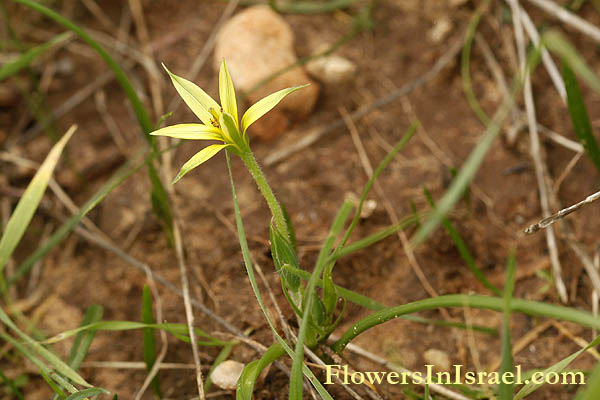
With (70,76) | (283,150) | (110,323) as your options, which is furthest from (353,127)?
(70,76)

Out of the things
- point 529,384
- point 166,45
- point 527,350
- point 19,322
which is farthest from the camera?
point 166,45

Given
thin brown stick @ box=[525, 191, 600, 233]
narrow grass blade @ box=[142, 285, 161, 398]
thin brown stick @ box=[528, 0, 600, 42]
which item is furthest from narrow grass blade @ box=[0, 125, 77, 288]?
thin brown stick @ box=[528, 0, 600, 42]

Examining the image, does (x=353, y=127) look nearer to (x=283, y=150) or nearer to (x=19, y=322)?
(x=283, y=150)

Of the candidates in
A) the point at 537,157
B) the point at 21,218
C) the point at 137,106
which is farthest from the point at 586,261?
the point at 21,218

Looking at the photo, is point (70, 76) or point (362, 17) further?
point (70, 76)

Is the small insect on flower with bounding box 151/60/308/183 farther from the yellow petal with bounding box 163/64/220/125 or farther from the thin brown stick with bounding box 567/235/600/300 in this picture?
the thin brown stick with bounding box 567/235/600/300

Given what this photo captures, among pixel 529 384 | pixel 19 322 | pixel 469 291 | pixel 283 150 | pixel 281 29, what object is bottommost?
pixel 19 322

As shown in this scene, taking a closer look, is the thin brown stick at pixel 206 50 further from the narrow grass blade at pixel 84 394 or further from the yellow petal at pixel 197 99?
the narrow grass blade at pixel 84 394
